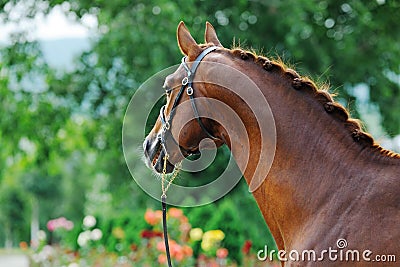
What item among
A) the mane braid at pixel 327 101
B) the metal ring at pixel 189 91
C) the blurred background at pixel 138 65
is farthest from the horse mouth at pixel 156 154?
the blurred background at pixel 138 65

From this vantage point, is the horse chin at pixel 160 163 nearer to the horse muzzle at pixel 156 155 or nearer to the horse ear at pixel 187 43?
the horse muzzle at pixel 156 155

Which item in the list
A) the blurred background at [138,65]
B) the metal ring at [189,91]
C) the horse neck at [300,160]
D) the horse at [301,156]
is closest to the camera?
the horse at [301,156]

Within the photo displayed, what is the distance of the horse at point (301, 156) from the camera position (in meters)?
2.82

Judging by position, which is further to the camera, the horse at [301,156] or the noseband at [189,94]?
the noseband at [189,94]

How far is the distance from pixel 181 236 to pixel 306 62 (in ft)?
15.2

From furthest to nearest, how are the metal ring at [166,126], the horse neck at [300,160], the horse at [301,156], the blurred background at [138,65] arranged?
the blurred background at [138,65] → the metal ring at [166,126] → the horse neck at [300,160] → the horse at [301,156]

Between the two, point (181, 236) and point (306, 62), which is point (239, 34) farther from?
→ point (181, 236)

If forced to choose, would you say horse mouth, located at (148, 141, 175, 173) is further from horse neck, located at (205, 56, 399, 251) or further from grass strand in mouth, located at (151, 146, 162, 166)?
horse neck, located at (205, 56, 399, 251)

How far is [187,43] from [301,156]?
0.82 metres

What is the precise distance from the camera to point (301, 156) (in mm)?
3062

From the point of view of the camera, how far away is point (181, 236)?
8.67 metres

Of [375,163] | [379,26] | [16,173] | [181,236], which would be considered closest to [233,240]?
[181,236]

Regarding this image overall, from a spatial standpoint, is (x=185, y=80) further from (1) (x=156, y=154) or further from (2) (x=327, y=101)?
(2) (x=327, y=101)

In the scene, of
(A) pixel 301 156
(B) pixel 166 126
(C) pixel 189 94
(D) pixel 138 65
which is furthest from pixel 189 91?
(D) pixel 138 65
